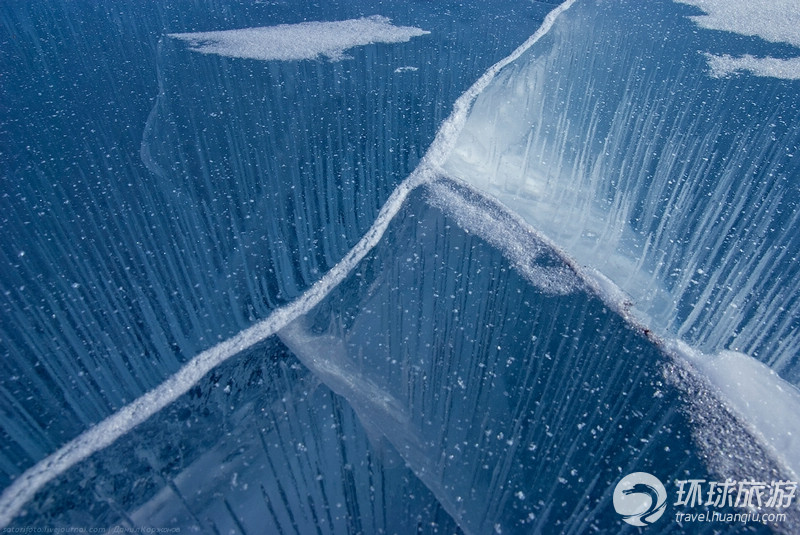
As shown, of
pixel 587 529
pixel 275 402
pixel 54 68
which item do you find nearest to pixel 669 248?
pixel 587 529

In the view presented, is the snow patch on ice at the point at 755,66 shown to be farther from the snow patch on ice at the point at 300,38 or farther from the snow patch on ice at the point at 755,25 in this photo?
the snow patch on ice at the point at 300,38

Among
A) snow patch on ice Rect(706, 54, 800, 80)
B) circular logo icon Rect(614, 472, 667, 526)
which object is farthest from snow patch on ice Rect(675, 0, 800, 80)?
circular logo icon Rect(614, 472, 667, 526)

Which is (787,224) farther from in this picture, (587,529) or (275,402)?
(275,402)

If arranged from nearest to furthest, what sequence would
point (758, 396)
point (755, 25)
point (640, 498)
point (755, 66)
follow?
point (640, 498)
point (758, 396)
point (755, 66)
point (755, 25)

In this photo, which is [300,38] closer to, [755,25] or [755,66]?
[755,66]

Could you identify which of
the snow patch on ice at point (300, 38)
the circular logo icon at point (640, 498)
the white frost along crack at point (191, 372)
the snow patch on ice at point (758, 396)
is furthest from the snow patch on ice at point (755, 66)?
the circular logo icon at point (640, 498)

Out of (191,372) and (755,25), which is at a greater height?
(755,25)

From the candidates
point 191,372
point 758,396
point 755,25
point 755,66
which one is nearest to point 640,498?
point 758,396
